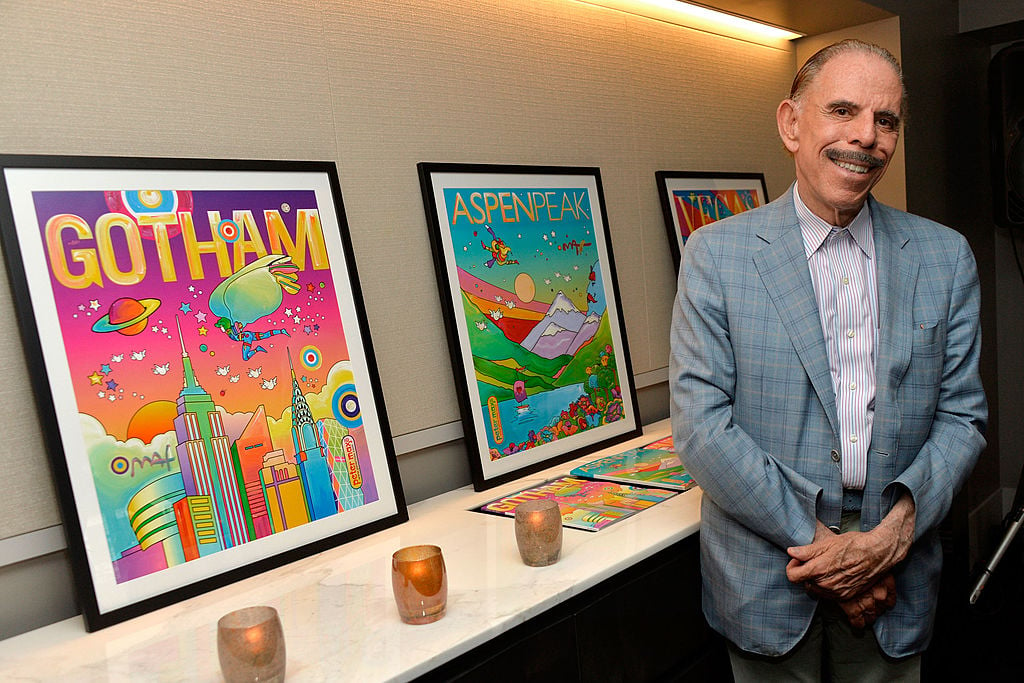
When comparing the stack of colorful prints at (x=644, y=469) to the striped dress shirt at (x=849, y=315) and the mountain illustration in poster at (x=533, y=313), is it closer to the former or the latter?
the mountain illustration in poster at (x=533, y=313)

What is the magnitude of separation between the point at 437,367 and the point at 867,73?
1.22 m

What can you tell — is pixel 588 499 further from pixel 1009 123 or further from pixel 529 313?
pixel 1009 123

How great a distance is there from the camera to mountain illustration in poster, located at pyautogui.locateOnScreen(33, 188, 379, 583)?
1.56m

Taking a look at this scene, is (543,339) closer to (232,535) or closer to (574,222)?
(574,222)

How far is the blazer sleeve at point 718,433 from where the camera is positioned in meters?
1.66

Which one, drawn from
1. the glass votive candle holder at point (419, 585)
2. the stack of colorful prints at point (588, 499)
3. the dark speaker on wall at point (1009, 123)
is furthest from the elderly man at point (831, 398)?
the dark speaker on wall at point (1009, 123)

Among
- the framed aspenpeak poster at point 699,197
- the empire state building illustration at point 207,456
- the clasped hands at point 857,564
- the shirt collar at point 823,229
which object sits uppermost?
the framed aspenpeak poster at point 699,197

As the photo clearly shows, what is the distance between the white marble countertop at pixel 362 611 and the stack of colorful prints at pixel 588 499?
44mm

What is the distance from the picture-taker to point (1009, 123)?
3.61m

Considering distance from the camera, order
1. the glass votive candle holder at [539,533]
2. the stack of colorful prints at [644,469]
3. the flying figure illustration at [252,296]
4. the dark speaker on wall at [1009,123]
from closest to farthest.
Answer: the glass votive candle holder at [539,533], the flying figure illustration at [252,296], the stack of colorful prints at [644,469], the dark speaker on wall at [1009,123]

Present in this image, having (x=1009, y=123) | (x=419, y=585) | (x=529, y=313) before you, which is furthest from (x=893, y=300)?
(x=1009, y=123)

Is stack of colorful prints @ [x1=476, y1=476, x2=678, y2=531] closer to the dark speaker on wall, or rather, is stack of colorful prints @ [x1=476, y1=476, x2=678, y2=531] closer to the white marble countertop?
the white marble countertop

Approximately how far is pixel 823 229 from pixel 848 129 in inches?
8.1

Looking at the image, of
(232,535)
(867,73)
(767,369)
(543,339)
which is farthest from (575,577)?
(867,73)
